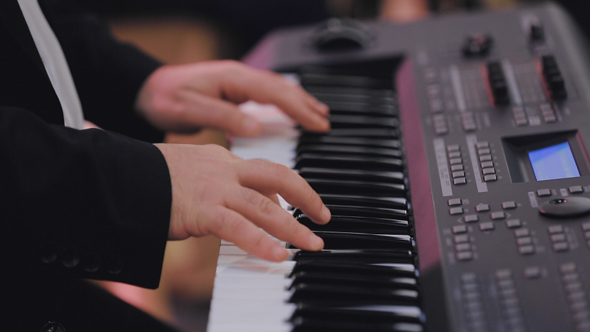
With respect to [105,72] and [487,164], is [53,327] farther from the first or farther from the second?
[487,164]

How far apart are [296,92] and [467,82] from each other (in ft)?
1.06

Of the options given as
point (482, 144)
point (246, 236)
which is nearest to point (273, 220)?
point (246, 236)

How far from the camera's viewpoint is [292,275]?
2.26 feet

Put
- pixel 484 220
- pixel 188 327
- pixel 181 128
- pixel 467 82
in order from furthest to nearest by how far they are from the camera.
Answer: pixel 188 327 < pixel 181 128 < pixel 467 82 < pixel 484 220

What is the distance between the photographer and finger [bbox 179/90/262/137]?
3.22 ft

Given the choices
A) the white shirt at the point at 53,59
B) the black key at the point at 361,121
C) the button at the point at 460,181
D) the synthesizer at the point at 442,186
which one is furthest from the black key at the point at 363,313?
the white shirt at the point at 53,59

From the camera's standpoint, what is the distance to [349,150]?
90 centimetres

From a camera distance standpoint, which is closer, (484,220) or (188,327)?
(484,220)

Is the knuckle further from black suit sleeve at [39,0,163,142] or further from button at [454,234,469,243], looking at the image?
black suit sleeve at [39,0,163,142]

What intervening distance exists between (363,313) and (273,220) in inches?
6.7

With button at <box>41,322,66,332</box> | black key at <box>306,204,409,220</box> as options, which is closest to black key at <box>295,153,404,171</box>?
black key at <box>306,204,409,220</box>

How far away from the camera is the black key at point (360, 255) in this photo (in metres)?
0.69

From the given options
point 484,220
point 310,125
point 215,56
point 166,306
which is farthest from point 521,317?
point 215,56

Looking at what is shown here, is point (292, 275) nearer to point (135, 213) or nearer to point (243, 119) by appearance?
point (135, 213)
